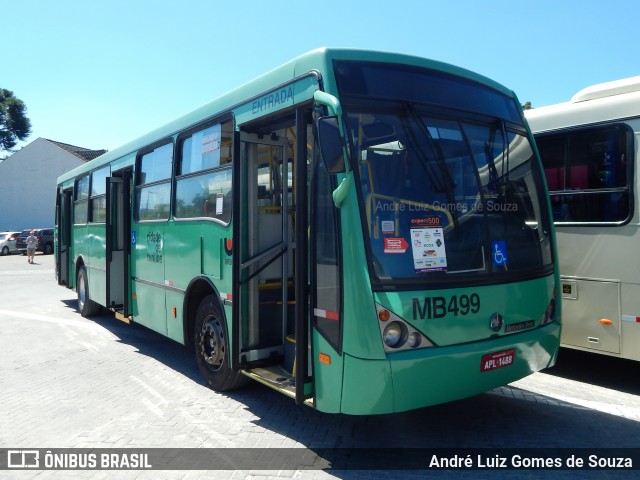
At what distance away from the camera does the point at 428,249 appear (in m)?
4.01

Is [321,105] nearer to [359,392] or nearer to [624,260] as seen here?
[359,392]

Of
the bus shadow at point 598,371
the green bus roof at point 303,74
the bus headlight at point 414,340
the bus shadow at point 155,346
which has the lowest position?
the bus shadow at point 155,346

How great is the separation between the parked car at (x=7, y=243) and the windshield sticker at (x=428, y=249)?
1491 inches

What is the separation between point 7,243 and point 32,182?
36.2ft

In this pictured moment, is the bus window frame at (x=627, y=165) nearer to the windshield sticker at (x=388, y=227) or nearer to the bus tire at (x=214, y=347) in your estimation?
the windshield sticker at (x=388, y=227)

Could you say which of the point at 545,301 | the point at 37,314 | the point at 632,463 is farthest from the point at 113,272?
the point at 632,463

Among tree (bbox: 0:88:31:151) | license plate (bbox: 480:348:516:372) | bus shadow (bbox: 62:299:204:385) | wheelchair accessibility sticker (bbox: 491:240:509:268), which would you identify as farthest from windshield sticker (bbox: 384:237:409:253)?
tree (bbox: 0:88:31:151)

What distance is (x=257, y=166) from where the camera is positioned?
5.26 metres

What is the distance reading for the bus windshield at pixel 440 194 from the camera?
393 cm

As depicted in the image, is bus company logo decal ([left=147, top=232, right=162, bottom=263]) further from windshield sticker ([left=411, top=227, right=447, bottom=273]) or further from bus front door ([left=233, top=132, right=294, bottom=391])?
windshield sticker ([left=411, top=227, right=447, bottom=273])

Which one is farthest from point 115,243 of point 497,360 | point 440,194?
point 497,360

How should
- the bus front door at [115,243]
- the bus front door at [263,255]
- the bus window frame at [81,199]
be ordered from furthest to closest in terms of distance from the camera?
1. the bus window frame at [81,199]
2. the bus front door at [115,243]
3. the bus front door at [263,255]

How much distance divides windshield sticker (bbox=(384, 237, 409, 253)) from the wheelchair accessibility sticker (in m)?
0.88

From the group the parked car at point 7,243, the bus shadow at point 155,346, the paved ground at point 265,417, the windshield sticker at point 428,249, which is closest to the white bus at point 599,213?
the paved ground at point 265,417
